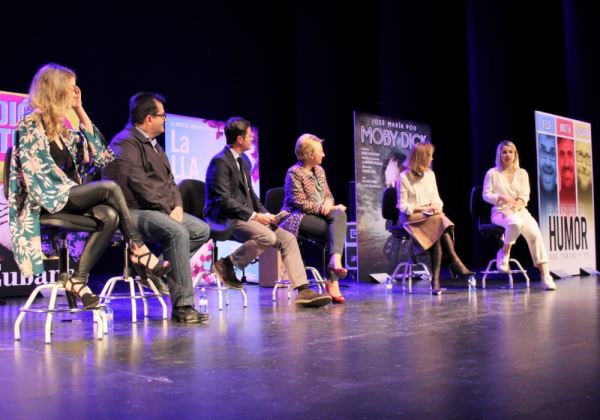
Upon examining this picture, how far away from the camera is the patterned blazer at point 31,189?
299cm

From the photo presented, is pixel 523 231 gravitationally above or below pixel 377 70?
below

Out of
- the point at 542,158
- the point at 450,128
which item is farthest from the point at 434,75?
the point at 542,158

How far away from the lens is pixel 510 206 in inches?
235

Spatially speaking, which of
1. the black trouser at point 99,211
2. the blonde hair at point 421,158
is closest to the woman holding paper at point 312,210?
the blonde hair at point 421,158

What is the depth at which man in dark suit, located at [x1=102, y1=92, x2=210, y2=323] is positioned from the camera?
3.55m

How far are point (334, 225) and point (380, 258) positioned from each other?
8.90 ft

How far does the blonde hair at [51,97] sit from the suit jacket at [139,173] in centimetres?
46

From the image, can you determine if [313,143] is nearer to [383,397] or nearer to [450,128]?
[383,397]

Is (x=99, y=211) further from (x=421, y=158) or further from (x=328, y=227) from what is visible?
(x=421, y=158)

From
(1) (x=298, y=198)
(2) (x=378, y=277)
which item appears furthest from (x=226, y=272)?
(2) (x=378, y=277)

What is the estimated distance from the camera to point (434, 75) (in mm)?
9820

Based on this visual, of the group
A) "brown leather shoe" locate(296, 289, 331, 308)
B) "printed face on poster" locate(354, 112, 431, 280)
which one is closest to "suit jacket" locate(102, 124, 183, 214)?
"brown leather shoe" locate(296, 289, 331, 308)

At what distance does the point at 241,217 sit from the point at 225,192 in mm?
193

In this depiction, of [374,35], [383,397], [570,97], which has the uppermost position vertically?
[374,35]
